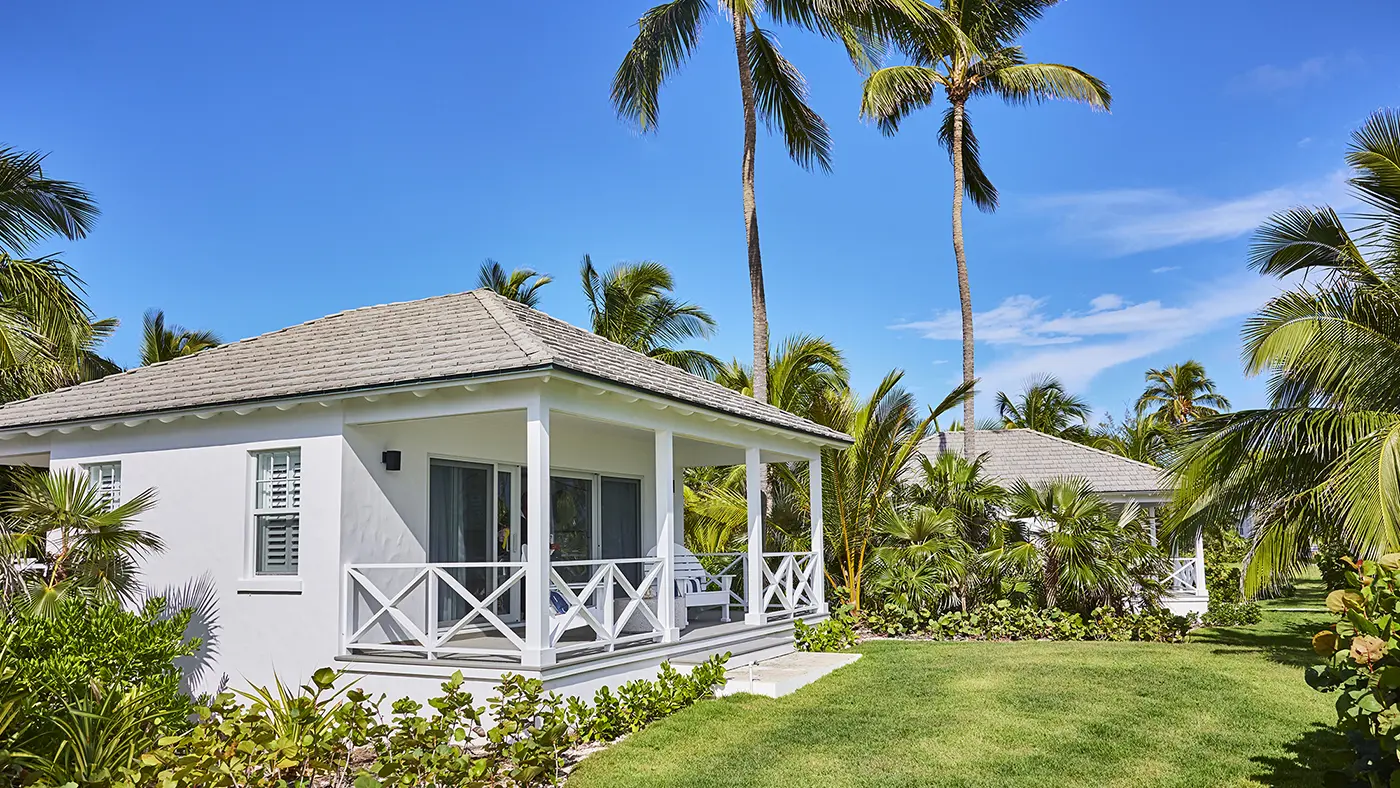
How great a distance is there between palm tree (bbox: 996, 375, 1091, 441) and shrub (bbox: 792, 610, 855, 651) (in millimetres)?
28141

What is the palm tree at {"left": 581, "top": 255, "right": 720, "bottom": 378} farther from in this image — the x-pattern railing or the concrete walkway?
the concrete walkway

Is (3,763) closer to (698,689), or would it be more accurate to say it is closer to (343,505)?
(343,505)

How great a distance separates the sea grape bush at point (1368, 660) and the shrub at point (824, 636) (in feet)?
29.9

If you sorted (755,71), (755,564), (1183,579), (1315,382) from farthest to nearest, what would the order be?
(1183,579)
(755,71)
(755,564)
(1315,382)

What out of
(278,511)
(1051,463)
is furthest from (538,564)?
(1051,463)

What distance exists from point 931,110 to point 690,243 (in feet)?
24.0

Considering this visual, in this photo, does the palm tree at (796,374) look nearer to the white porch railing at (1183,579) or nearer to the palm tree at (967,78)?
the palm tree at (967,78)

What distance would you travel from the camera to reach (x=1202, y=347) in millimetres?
44000

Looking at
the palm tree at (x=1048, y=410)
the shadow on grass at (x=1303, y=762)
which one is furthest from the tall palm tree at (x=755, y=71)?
the palm tree at (x=1048, y=410)

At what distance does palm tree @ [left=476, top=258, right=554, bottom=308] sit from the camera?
90.8 feet

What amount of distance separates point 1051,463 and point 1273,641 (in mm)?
8805

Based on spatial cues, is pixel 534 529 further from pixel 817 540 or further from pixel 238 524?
pixel 817 540

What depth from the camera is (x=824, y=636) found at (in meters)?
14.6

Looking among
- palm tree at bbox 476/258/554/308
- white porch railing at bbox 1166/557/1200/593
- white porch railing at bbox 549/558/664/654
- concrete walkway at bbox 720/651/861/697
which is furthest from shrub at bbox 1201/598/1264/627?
palm tree at bbox 476/258/554/308
